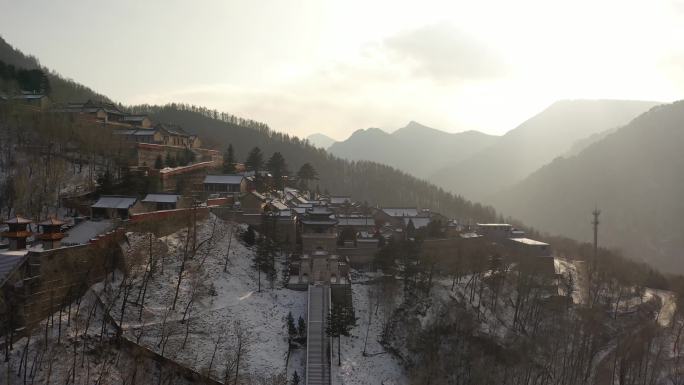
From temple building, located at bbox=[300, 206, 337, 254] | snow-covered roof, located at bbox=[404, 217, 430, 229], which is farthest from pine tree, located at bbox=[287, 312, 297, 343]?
snow-covered roof, located at bbox=[404, 217, 430, 229]

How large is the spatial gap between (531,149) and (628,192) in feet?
319

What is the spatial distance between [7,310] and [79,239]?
6469 millimetres

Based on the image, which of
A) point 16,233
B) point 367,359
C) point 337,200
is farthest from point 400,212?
point 16,233

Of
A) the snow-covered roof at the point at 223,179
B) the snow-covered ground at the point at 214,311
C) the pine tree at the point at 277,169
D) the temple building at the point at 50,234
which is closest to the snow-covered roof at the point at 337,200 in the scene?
the pine tree at the point at 277,169

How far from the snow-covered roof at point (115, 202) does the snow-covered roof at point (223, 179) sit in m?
10.3

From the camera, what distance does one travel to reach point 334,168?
91.5 metres

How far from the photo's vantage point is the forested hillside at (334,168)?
74.4 m

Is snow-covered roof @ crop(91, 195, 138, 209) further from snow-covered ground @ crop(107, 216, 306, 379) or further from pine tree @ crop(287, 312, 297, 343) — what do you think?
pine tree @ crop(287, 312, 297, 343)

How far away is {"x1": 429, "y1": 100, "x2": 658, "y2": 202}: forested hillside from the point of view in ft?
575

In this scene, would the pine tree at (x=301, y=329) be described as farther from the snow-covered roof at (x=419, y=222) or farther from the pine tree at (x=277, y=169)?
the pine tree at (x=277, y=169)

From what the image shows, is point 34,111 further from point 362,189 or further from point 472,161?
point 472,161

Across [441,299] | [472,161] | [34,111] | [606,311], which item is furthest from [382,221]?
[472,161]

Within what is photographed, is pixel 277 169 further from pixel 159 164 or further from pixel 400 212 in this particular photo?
pixel 159 164

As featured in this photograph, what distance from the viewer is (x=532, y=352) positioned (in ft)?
95.6
